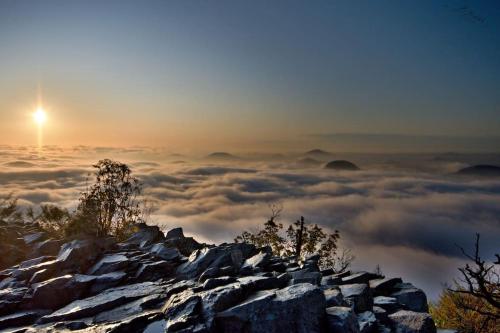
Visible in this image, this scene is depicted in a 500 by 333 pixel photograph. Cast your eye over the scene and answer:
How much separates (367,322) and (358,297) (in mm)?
1694

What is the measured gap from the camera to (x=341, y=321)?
37.6ft

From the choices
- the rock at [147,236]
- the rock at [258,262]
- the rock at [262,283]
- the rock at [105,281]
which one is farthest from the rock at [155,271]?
the rock at [147,236]

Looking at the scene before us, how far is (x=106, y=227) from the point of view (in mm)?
31359

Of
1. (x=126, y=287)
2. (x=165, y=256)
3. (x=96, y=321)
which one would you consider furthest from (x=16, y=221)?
(x=96, y=321)

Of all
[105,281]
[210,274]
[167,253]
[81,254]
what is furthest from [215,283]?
[81,254]

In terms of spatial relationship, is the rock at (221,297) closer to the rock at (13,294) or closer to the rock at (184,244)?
the rock at (13,294)

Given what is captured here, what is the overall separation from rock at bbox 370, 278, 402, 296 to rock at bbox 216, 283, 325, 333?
24.8 ft

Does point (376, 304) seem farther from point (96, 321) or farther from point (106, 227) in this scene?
point (106, 227)

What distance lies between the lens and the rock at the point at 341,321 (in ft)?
37.2

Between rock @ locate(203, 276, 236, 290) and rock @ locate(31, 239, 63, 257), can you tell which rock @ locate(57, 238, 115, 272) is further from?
rock @ locate(203, 276, 236, 290)

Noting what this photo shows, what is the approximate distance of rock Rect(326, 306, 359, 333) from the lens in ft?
37.2

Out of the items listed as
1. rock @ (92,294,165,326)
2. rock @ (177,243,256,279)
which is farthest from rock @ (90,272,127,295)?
rock @ (92,294,165,326)

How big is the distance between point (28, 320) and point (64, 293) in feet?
5.76

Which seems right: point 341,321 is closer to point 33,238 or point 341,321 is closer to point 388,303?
point 388,303
